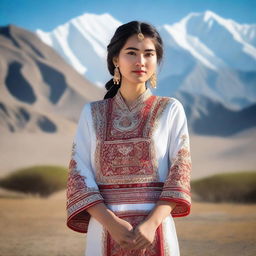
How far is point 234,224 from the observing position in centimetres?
418

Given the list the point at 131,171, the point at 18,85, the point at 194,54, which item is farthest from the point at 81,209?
the point at 18,85

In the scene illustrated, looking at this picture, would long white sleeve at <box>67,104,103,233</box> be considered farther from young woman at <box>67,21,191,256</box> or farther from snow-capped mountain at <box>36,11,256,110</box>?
snow-capped mountain at <box>36,11,256,110</box>

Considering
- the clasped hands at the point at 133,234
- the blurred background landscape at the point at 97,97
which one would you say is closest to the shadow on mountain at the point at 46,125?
the blurred background landscape at the point at 97,97

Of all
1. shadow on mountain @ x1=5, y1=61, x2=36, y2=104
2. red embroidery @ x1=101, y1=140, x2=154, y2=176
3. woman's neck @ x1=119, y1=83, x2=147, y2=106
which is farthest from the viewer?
shadow on mountain @ x1=5, y1=61, x2=36, y2=104

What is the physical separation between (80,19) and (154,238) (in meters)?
6.32

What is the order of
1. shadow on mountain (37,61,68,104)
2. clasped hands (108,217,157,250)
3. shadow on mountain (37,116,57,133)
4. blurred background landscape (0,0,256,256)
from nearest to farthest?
clasped hands (108,217,157,250) → blurred background landscape (0,0,256,256) → shadow on mountain (37,116,57,133) → shadow on mountain (37,61,68,104)

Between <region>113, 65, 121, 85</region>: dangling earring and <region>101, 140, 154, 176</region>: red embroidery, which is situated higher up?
<region>113, 65, 121, 85</region>: dangling earring

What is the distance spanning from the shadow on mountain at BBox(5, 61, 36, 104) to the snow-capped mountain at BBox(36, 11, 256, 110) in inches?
65.7

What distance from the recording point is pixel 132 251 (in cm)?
109

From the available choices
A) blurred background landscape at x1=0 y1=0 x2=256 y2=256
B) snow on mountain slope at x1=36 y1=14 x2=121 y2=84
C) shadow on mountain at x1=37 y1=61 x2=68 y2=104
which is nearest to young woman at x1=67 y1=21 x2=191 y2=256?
blurred background landscape at x1=0 y1=0 x2=256 y2=256

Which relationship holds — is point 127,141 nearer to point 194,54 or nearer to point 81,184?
point 81,184

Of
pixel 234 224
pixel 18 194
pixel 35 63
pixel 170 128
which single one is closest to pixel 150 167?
pixel 170 128

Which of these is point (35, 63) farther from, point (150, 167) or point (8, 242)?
point (150, 167)

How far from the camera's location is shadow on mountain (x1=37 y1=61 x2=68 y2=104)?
10156 mm
